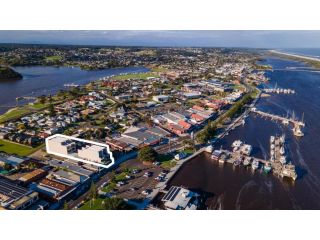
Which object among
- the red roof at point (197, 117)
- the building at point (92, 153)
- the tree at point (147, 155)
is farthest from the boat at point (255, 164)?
the building at point (92, 153)

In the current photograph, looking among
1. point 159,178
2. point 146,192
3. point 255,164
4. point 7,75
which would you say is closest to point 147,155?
point 159,178

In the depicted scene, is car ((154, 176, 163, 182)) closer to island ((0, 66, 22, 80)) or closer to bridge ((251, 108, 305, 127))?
bridge ((251, 108, 305, 127))

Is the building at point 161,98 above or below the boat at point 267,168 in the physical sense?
above

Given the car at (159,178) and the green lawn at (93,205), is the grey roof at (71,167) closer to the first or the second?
the green lawn at (93,205)

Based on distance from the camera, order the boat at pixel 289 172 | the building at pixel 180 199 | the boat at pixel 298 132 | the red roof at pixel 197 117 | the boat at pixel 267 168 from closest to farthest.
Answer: the building at pixel 180 199, the boat at pixel 289 172, the boat at pixel 267 168, the boat at pixel 298 132, the red roof at pixel 197 117

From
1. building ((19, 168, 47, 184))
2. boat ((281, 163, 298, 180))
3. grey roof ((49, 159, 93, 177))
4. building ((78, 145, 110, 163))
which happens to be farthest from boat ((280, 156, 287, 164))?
building ((19, 168, 47, 184))

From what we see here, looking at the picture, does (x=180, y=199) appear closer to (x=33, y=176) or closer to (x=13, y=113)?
(x=33, y=176)

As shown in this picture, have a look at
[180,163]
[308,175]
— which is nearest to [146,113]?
[180,163]
